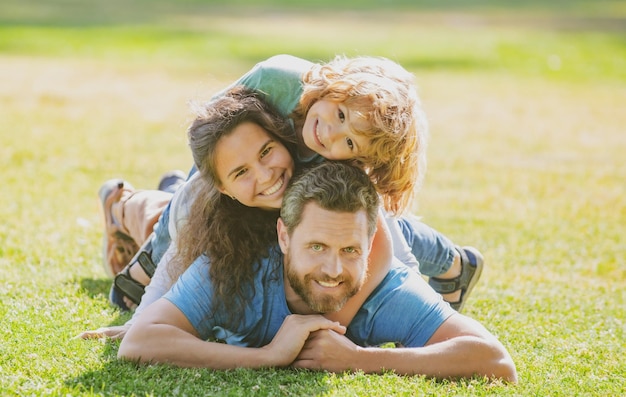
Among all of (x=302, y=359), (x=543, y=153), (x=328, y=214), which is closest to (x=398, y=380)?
(x=302, y=359)

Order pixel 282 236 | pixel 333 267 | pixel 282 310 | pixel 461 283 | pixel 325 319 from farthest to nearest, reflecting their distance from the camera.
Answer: pixel 461 283 < pixel 282 310 < pixel 282 236 < pixel 325 319 < pixel 333 267

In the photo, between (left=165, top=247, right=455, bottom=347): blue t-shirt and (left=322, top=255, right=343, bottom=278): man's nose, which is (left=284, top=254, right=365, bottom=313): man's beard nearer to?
(left=322, top=255, right=343, bottom=278): man's nose

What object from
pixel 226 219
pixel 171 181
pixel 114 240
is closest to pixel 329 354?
pixel 226 219

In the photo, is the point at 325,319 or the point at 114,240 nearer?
the point at 325,319

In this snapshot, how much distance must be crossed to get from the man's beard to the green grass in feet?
1.23

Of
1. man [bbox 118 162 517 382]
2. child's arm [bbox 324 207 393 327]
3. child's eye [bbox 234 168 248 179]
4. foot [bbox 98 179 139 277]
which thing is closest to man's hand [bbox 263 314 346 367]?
man [bbox 118 162 517 382]

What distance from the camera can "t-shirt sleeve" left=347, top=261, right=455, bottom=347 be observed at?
5180mm

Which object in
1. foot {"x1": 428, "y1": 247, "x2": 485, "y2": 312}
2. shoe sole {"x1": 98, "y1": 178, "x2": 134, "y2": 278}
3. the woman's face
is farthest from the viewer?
shoe sole {"x1": 98, "y1": 178, "x2": 134, "y2": 278}

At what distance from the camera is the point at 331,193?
4.98m

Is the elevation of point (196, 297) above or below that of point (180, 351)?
above

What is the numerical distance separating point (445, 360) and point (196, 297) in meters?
1.37

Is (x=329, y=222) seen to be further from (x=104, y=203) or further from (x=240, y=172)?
(x=104, y=203)

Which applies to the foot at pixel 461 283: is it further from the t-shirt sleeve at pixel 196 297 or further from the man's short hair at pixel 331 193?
the t-shirt sleeve at pixel 196 297

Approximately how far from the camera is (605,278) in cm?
773
